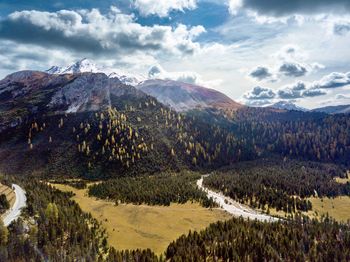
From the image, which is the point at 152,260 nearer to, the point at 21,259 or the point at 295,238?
the point at 21,259

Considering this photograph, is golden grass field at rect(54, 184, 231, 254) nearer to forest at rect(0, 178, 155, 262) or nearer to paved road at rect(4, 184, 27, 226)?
forest at rect(0, 178, 155, 262)

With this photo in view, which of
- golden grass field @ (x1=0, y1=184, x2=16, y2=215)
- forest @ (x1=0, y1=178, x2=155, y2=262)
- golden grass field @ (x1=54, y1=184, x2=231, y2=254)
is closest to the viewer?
forest @ (x1=0, y1=178, x2=155, y2=262)

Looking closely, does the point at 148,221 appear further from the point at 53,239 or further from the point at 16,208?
the point at 53,239

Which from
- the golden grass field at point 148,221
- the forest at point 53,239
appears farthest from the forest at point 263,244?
the forest at point 53,239

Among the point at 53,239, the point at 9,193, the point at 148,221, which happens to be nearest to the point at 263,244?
the point at 148,221

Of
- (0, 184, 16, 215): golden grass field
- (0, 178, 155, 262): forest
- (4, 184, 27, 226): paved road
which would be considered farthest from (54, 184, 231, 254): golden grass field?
(0, 184, 16, 215): golden grass field

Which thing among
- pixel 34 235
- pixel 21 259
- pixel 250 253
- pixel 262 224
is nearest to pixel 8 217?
pixel 34 235

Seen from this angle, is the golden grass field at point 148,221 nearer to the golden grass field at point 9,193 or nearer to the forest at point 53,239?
the forest at point 53,239
